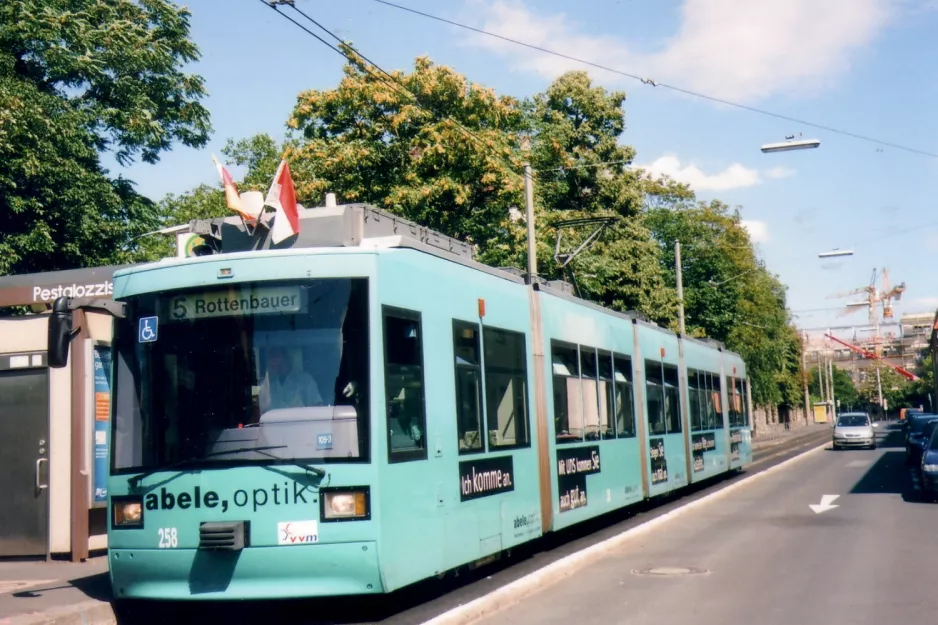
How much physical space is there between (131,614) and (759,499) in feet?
46.8

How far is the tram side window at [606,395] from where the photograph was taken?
15211 mm

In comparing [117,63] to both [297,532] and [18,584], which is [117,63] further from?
[297,532]

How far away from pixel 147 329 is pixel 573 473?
21.0ft

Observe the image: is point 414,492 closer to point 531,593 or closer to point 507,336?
point 531,593

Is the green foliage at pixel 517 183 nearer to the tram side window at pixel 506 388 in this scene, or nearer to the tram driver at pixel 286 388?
the tram side window at pixel 506 388

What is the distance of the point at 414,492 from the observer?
8648 mm

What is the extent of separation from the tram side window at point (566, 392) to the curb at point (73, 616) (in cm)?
573

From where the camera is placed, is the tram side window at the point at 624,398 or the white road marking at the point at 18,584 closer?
the white road marking at the point at 18,584

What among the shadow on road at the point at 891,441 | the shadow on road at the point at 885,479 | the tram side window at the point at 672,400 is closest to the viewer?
the tram side window at the point at 672,400

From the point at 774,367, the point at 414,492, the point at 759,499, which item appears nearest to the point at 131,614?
the point at 414,492

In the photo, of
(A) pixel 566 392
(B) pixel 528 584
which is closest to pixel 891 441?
(A) pixel 566 392

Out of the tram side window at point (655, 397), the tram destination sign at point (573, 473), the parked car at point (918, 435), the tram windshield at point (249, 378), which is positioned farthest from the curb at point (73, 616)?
the parked car at point (918, 435)

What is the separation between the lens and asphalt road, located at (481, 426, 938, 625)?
29.3 feet

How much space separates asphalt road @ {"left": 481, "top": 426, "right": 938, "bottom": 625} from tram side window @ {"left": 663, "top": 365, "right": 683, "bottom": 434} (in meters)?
1.71
